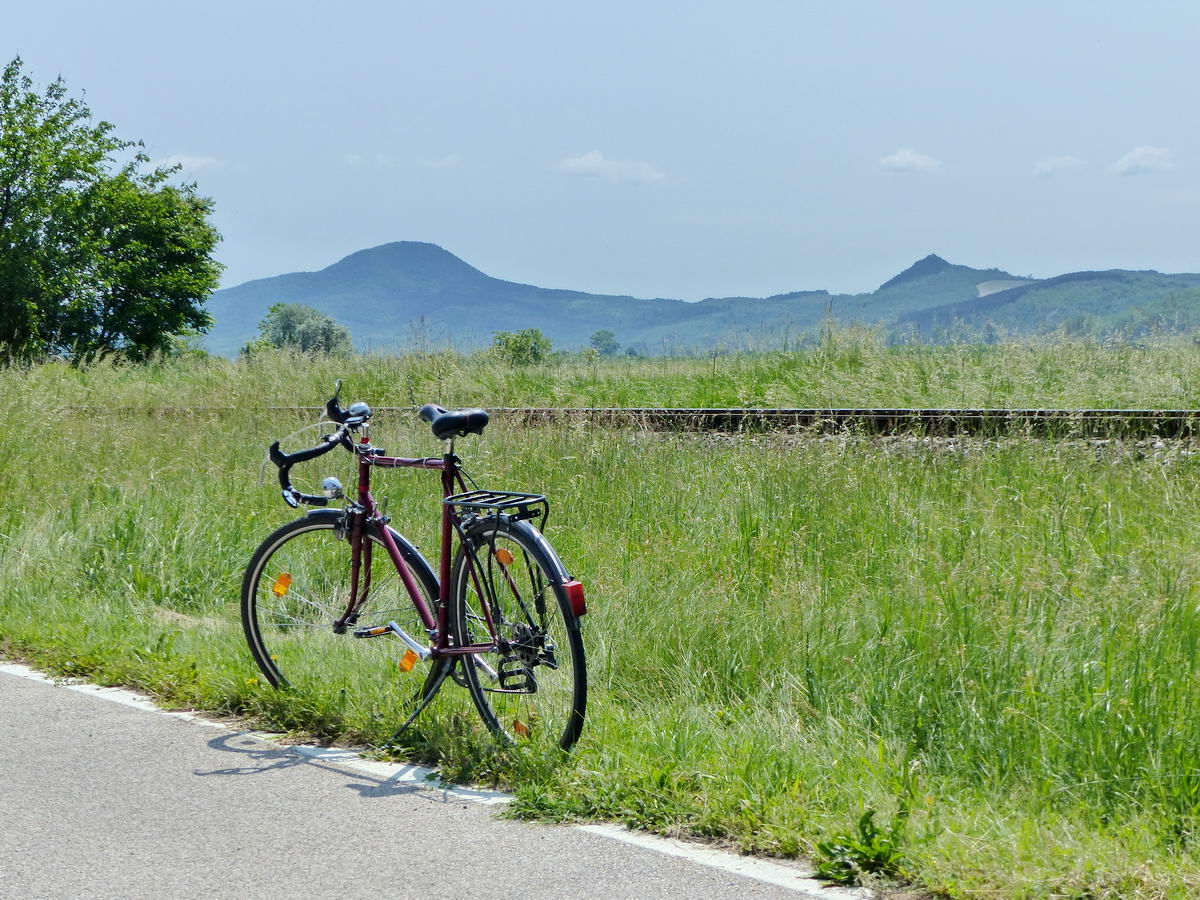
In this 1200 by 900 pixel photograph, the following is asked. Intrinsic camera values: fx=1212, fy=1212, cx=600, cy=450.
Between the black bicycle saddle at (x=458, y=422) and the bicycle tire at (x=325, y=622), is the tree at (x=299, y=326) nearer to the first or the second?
the bicycle tire at (x=325, y=622)

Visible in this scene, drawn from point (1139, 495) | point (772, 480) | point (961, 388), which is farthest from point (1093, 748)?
point (961, 388)

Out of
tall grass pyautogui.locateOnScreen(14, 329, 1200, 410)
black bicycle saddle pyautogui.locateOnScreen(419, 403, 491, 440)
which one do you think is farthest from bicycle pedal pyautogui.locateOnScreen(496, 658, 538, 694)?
tall grass pyautogui.locateOnScreen(14, 329, 1200, 410)

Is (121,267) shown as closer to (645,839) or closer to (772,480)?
(772,480)

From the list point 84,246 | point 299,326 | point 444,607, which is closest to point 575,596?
point 444,607

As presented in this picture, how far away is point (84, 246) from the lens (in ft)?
198

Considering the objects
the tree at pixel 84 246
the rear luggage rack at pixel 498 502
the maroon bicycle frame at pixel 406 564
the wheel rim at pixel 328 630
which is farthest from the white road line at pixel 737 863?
the tree at pixel 84 246

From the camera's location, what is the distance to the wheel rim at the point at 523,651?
475cm

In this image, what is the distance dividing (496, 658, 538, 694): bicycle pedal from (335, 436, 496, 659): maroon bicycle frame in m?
0.10

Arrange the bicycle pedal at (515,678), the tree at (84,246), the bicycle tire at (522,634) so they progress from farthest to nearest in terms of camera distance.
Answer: the tree at (84,246) → the bicycle pedal at (515,678) → the bicycle tire at (522,634)

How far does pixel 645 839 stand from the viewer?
159 inches

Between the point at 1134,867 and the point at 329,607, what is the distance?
3918 millimetres

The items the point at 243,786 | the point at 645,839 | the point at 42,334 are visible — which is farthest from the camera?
the point at 42,334

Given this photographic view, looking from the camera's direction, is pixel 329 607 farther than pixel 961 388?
No

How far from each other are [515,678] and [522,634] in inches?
9.3
